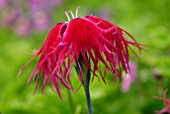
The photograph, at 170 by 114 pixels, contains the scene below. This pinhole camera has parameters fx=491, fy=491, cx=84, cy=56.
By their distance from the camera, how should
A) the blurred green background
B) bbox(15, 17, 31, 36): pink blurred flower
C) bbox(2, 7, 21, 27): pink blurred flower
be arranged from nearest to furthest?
the blurred green background
bbox(15, 17, 31, 36): pink blurred flower
bbox(2, 7, 21, 27): pink blurred flower

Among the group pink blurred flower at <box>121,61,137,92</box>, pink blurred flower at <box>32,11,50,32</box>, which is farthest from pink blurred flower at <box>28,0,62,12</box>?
pink blurred flower at <box>121,61,137,92</box>

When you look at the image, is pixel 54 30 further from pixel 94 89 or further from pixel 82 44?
pixel 94 89

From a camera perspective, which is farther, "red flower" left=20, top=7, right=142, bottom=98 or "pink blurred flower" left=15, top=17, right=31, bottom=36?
"pink blurred flower" left=15, top=17, right=31, bottom=36

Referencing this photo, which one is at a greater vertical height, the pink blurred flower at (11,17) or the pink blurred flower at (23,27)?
the pink blurred flower at (11,17)

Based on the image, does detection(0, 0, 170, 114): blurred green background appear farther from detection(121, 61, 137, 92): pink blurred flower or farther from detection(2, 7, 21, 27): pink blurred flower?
detection(2, 7, 21, 27): pink blurred flower

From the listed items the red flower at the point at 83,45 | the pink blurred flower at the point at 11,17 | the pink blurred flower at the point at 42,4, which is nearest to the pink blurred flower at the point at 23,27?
the pink blurred flower at the point at 11,17

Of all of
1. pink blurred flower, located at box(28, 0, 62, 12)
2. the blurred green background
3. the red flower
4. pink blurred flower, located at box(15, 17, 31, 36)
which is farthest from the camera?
pink blurred flower, located at box(28, 0, 62, 12)

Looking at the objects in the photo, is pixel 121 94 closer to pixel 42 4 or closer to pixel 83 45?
pixel 83 45

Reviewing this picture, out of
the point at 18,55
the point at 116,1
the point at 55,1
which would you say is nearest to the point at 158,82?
the point at 18,55

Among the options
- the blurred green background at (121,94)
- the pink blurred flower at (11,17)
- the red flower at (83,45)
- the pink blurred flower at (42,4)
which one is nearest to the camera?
the red flower at (83,45)

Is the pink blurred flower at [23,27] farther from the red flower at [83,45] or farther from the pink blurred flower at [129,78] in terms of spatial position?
the red flower at [83,45]

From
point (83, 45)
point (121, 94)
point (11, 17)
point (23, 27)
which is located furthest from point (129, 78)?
point (11, 17)

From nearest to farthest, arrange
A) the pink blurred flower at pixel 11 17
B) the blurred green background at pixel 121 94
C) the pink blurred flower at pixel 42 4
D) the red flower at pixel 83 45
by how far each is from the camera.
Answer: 1. the red flower at pixel 83 45
2. the blurred green background at pixel 121 94
3. the pink blurred flower at pixel 11 17
4. the pink blurred flower at pixel 42 4
